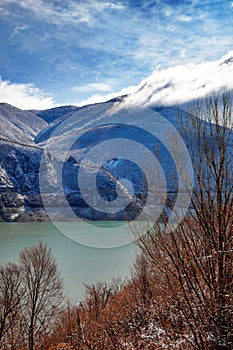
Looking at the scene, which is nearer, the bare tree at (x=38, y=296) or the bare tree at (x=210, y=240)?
the bare tree at (x=210, y=240)

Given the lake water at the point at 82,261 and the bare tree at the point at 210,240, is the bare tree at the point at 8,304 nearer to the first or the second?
the lake water at the point at 82,261

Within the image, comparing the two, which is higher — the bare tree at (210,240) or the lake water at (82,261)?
the bare tree at (210,240)

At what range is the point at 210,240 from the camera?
3.62 m

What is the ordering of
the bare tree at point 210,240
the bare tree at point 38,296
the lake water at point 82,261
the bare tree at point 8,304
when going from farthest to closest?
the lake water at point 82,261
the bare tree at point 38,296
the bare tree at point 8,304
the bare tree at point 210,240

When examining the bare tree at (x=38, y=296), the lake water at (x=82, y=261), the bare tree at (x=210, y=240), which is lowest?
the lake water at (x=82, y=261)

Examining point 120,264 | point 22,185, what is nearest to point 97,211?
point 22,185

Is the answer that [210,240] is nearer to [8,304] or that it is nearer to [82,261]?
[8,304]

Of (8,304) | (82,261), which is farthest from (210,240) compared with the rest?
(82,261)

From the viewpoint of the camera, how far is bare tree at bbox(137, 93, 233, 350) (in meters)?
3.39

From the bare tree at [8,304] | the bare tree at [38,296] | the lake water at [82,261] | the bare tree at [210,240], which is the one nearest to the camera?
the bare tree at [210,240]

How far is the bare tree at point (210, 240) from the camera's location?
3.39 metres

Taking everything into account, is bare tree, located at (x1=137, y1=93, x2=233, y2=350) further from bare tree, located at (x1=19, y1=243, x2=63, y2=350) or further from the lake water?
the lake water

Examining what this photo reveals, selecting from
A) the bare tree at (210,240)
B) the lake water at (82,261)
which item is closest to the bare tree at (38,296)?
the lake water at (82,261)

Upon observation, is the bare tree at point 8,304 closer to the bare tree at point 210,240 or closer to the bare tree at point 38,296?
the bare tree at point 38,296
